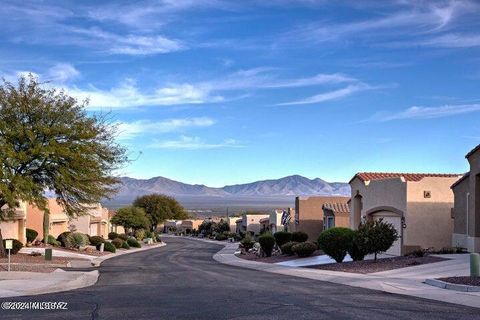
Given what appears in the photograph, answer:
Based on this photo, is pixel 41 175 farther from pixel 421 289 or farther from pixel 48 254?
pixel 421 289

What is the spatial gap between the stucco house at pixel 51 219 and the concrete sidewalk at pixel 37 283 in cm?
2944

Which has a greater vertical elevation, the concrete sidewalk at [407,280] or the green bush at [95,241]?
the concrete sidewalk at [407,280]

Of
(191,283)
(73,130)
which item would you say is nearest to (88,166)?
(73,130)

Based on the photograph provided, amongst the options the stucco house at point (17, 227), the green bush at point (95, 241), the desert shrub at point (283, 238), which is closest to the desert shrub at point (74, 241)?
the green bush at point (95, 241)

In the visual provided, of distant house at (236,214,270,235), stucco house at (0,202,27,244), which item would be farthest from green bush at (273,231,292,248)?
distant house at (236,214,270,235)

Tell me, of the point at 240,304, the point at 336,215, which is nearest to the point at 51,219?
the point at 336,215

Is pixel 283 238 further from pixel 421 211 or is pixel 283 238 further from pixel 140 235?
pixel 140 235

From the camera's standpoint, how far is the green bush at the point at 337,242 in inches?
1299

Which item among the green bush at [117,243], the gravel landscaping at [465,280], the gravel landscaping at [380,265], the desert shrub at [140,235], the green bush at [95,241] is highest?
the gravel landscaping at [465,280]

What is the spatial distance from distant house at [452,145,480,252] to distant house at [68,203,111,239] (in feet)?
124

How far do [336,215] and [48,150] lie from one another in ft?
102

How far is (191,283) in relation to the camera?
22.2 m

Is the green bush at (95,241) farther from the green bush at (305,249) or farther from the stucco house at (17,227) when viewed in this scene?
the green bush at (305,249)

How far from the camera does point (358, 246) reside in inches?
1236
